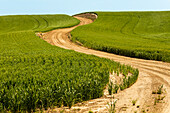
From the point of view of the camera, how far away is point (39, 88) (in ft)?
26.7

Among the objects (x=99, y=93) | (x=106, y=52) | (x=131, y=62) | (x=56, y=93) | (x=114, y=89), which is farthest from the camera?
(x=106, y=52)

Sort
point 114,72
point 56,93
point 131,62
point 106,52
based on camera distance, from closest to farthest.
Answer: point 56,93, point 114,72, point 131,62, point 106,52

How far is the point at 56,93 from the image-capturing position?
8.29 m

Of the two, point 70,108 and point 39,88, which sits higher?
point 39,88

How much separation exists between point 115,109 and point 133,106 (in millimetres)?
953

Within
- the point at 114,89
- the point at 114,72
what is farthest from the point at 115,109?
the point at 114,72

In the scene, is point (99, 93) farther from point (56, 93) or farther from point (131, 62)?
point (131, 62)

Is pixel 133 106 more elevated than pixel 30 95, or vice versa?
pixel 30 95

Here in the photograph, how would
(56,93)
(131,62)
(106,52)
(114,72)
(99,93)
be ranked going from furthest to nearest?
(106,52) < (131,62) < (114,72) < (99,93) < (56,93)

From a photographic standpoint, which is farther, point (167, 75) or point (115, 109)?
point (167, 75)

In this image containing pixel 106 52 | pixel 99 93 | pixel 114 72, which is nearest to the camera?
pixel 99 93

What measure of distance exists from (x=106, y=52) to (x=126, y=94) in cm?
1726

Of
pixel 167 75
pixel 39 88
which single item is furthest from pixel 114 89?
pixel 167 75

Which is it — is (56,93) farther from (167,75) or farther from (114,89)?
(167,75)
